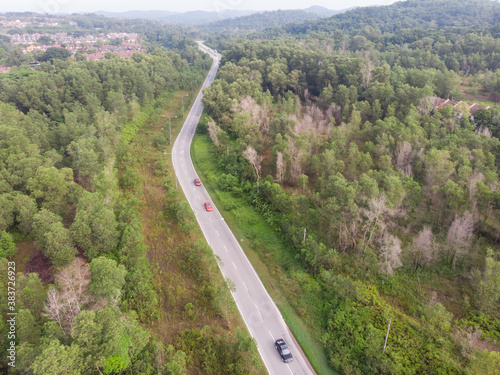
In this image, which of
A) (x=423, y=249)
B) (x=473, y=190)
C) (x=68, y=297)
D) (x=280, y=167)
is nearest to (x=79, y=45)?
(x=280, y=167)

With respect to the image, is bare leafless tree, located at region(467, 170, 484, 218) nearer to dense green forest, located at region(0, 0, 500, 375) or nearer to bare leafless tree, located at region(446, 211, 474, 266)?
dense green forest, located at region(0, 0, 500, 375)

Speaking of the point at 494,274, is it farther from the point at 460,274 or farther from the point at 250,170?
the point at 250,170

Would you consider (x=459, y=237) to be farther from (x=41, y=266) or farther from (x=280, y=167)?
(x=41, y=266)

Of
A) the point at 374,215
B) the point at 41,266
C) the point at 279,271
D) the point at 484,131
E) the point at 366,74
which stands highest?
the point at 366,74

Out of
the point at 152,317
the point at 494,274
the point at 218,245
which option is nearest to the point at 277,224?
the point at 218,245

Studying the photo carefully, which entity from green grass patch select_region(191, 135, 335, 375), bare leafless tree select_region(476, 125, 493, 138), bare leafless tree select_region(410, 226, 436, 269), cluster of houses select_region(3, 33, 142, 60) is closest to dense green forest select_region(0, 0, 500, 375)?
bare leafless tree select_region(410, 226, 436, 269)

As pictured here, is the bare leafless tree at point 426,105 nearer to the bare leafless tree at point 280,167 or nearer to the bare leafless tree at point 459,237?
the bare leafless tree at point 459,237
